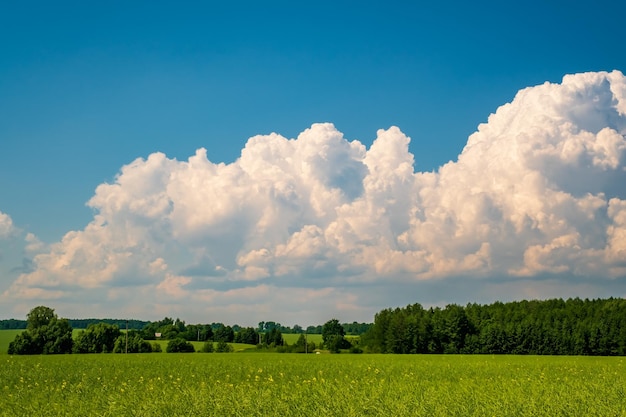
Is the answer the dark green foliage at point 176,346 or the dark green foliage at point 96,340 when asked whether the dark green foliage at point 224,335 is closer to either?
the dark green foliage at point 176,346

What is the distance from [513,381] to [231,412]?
44.8 ft

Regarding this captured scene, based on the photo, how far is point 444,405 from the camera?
16125 millimetres

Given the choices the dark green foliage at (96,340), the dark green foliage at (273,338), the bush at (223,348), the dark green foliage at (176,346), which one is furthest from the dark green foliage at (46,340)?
the dark green foliage at (273,338)

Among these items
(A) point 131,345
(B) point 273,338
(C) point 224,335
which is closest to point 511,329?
(B) point 273,338

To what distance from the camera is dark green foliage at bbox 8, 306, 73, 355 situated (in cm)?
8362

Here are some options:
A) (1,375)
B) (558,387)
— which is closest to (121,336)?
(1,375)

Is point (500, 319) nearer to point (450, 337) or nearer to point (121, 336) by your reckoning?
point (450, 337)

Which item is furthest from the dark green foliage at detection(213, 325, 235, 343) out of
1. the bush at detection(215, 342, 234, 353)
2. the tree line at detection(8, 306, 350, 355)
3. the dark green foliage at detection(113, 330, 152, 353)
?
the dark green foliage at detection(113, 330, 152, 353)

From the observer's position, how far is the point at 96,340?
91.7m

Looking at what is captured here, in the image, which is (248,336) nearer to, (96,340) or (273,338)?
(273,338)

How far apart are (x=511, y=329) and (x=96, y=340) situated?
63745 millimetres

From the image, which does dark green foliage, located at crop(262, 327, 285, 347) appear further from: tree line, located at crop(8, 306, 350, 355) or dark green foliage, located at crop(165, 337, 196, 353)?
dark green foliage, located at crop(165, 337, 196, 353)

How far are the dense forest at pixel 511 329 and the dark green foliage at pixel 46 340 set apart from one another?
5114 cm

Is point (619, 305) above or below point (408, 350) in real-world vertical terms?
above
